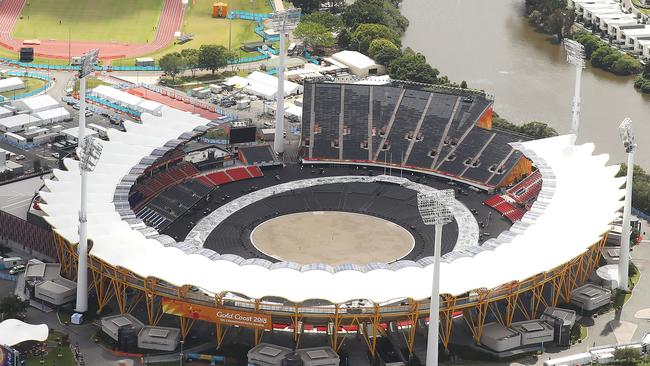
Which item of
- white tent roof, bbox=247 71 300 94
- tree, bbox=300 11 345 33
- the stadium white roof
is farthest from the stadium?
tree, bbox=300 11 345 33

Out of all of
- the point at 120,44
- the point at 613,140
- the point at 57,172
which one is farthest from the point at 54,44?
the point at 613,140

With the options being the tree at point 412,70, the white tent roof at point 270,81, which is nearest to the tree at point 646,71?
the tree at point 412,70

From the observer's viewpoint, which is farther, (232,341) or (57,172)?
(57,172)

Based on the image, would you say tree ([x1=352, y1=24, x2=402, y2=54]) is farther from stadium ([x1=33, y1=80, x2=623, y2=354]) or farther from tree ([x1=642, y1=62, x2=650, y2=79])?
tree ([x1=642, y1=62, x2=650, y2=79])

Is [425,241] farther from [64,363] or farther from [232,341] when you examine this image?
[64,363]

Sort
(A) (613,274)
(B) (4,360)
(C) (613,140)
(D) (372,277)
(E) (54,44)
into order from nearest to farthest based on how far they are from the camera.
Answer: (B) (4,360) < (D) (372,277) < (A) (613,274) < (C) (613,140) < (E) (54,44)

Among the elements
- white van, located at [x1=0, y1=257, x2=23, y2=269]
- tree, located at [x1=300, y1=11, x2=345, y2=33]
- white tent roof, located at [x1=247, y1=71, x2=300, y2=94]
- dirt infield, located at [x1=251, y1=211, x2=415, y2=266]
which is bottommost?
white van, located at [x1=0, y1=257, x2=23, y2=269]
